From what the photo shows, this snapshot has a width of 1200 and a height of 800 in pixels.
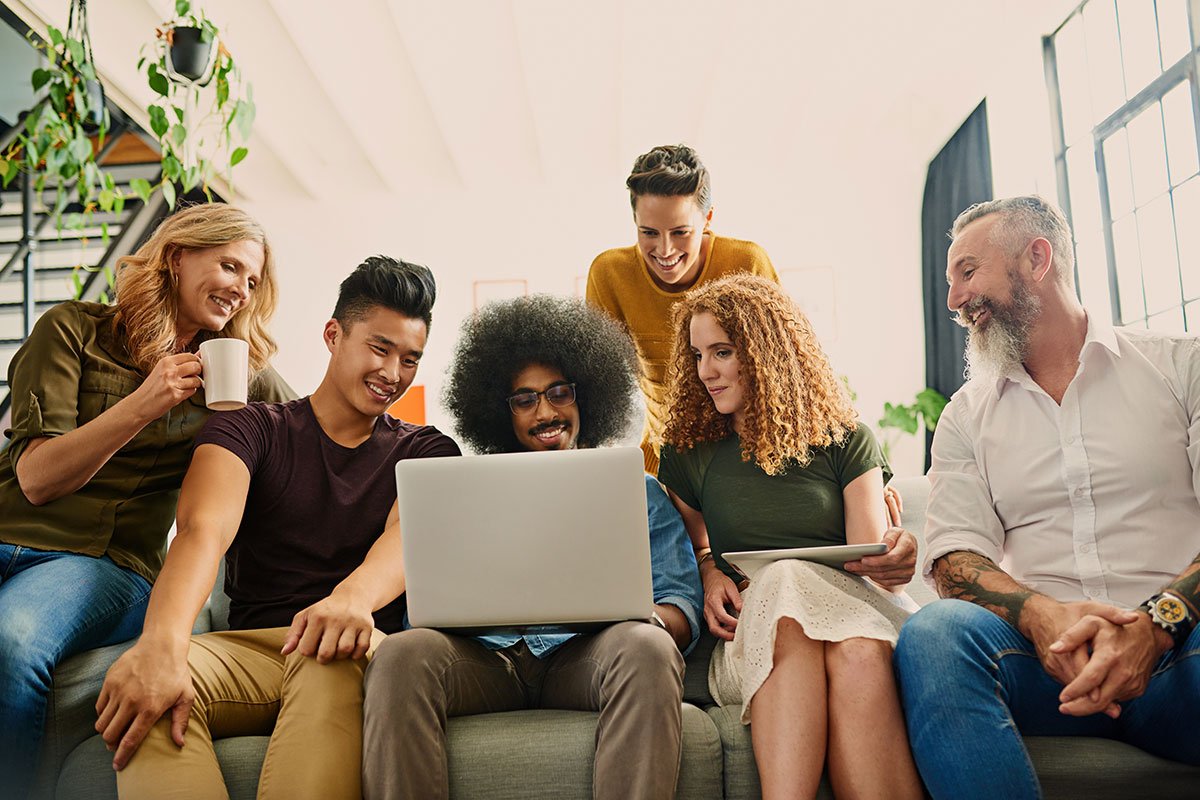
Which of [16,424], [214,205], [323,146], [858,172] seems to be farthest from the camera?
[858,172]

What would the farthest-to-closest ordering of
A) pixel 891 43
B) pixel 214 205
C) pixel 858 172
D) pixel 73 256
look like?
pixel 858 172, pixel 73 256, pixel 891 43, pixel 214 205

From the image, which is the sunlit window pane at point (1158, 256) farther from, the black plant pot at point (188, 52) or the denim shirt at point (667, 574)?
the black plant pot at point (188, 52)

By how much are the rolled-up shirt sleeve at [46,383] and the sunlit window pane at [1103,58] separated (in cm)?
449

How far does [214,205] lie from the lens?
2.18 metres

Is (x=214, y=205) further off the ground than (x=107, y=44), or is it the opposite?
(x=107, y=44)

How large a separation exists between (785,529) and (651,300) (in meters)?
1.03

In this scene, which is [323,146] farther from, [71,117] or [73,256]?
[71,117]

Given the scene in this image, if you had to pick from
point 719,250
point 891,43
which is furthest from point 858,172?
point 719,250

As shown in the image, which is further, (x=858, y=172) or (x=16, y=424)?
(x=858, y=172)

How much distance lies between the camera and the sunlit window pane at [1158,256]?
4211 millimetres

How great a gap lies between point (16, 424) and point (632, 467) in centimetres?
124

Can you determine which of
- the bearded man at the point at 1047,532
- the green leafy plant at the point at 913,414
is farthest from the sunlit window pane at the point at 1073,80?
the bearded man at the point at 1047,532

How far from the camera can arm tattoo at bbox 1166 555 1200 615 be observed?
1.48 meters

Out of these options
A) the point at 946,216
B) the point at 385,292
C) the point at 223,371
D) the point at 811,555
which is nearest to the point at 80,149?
the point at 385,292
